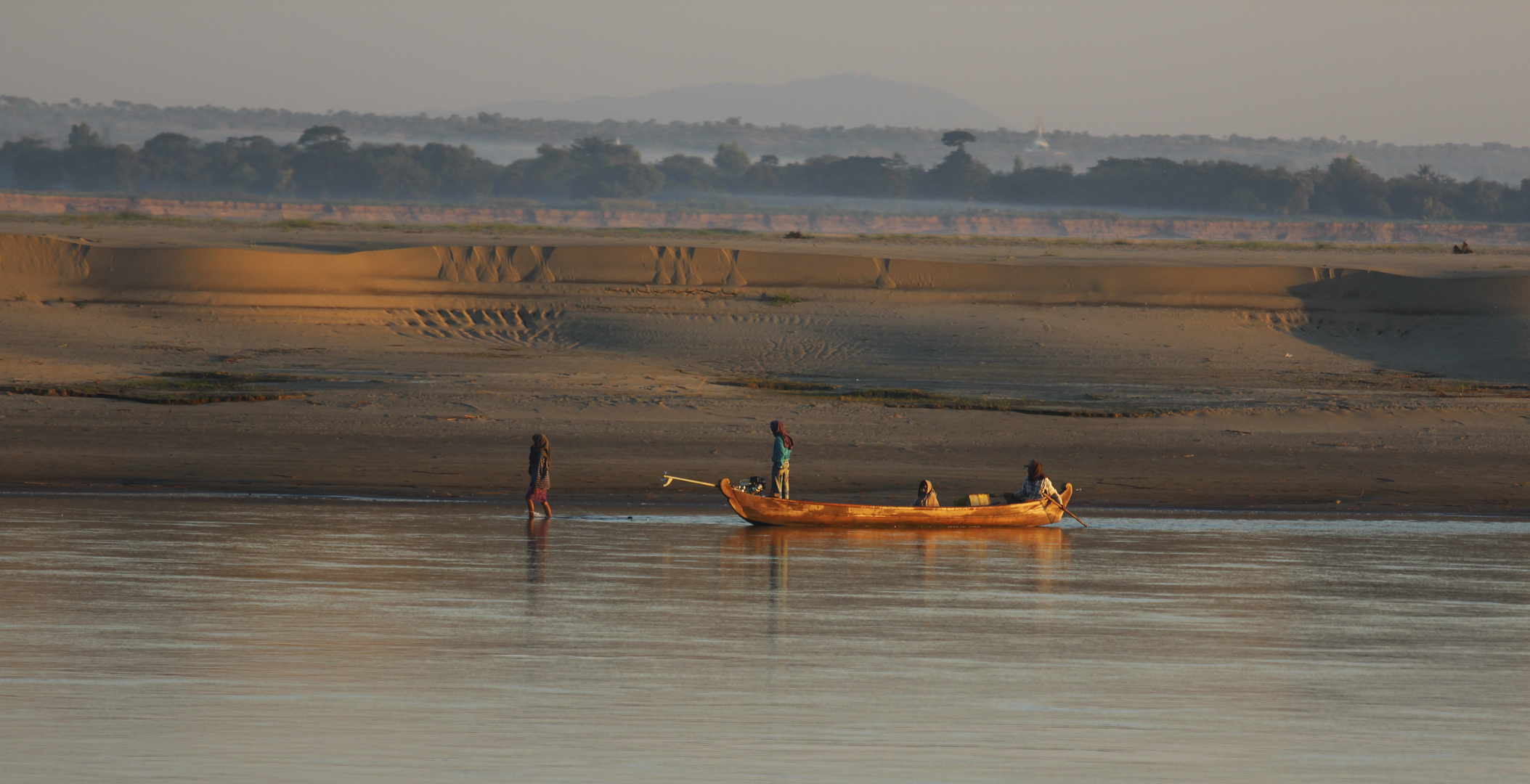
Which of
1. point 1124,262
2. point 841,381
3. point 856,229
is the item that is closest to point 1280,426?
point 841,381

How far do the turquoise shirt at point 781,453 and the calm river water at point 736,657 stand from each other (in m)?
1.42

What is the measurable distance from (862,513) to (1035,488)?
2313mm

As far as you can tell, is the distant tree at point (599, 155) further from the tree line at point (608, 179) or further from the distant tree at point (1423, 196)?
the distant tree at point (1423, 196)

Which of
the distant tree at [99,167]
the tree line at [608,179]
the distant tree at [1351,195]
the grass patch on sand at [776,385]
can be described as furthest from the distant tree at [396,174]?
the grass patch on sand at [776,385]

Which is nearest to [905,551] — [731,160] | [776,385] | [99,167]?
[776,385]

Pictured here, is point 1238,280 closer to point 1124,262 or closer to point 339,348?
point 1124,262

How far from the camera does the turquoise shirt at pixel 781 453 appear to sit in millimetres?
16734

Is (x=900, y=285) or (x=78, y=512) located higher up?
(x=900, y=285)

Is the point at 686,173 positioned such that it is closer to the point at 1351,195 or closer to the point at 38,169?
the point at 38,169

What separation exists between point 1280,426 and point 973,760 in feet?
58.6

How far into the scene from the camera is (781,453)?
16.8 meters

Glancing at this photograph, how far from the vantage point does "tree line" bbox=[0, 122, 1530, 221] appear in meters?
138

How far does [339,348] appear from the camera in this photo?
1155 inches

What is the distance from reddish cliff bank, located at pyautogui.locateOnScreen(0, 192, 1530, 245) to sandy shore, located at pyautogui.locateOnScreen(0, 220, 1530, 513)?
77582mm
